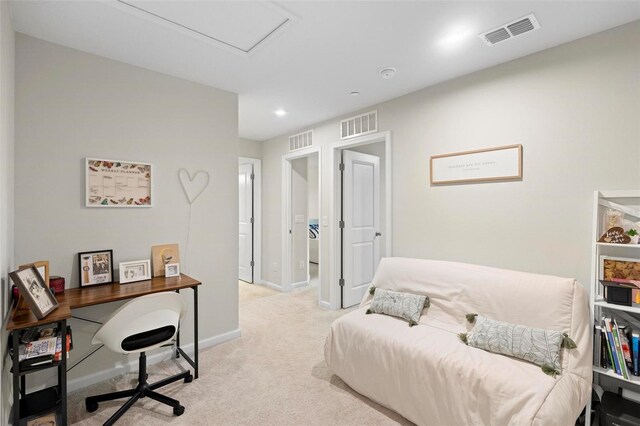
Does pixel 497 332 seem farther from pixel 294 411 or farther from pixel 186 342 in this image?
pixel 186 342

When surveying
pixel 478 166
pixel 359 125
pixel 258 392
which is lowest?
pixel 258 392

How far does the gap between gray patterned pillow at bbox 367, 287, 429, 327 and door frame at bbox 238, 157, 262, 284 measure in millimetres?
3128

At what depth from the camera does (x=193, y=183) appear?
294 centimetres

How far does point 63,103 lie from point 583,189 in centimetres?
377

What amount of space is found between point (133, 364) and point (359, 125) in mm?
3243

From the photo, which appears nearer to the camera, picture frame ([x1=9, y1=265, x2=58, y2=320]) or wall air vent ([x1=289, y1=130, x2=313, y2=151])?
picture frame ([x1=9, y1=265, x2=58, y2=320])

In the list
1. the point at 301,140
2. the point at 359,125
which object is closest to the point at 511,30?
the point at 359,125

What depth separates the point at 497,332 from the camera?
1.97 metres

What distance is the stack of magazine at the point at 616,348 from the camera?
1.75 metres

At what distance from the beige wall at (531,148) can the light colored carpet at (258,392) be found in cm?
144

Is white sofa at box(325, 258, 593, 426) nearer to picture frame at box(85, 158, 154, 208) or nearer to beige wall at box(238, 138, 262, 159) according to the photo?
picture frame at box(85, 158, 154, 208)

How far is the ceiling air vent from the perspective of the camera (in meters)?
3.51

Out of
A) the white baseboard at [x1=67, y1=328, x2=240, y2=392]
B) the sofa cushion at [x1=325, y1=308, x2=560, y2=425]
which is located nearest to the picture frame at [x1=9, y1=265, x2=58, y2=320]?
the white baseboard at [x1=67, y1=328, x2=240, y2=392]

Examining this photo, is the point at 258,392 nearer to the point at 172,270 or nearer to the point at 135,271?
the point at 172,270
